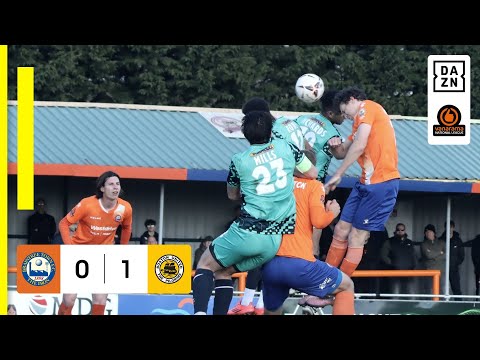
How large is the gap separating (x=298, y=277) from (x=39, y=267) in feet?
14.4

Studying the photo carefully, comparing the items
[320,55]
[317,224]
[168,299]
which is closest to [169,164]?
[168,299]

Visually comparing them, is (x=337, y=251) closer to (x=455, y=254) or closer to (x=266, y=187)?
(x=266, y=187)

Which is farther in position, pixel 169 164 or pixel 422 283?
pixel 422 283

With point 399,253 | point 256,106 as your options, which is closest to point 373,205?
point 256,106

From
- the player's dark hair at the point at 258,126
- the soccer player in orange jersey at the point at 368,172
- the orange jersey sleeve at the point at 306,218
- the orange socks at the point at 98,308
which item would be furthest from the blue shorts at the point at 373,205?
the orange socks at the point at 98,308

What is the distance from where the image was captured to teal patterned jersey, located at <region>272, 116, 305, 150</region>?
1204cm

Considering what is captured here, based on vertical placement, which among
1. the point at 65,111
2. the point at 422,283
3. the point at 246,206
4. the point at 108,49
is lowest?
the point at 422,283

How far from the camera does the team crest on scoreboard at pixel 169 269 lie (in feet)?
45.4

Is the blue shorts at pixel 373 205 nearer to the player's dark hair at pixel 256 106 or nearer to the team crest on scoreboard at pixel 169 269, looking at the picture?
the player's dark hair at pixel 256 106

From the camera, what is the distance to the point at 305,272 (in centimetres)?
1078

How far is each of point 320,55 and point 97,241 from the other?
70.8 ft

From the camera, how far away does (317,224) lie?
37.1ft
